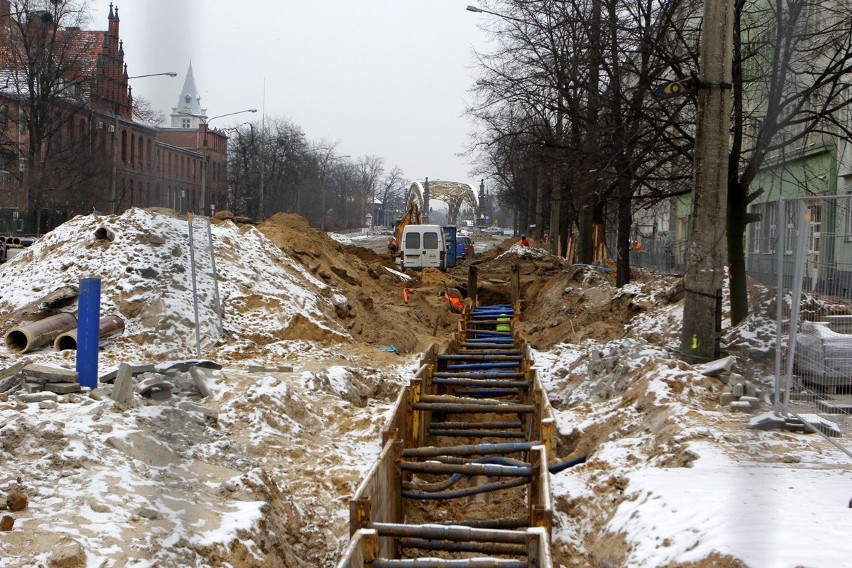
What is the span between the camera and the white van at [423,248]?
1524 inches

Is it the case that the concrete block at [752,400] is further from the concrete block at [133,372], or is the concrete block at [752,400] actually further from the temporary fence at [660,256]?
the temporary fence at [660,256]

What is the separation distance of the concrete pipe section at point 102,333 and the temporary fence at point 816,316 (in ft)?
30.0

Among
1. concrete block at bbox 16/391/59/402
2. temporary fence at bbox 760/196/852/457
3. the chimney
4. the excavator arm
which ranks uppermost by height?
the chimney

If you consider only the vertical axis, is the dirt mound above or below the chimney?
below

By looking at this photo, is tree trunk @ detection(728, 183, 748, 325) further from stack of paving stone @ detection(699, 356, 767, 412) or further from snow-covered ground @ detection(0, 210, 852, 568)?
A: stack of paving stone @ detection(699, 356, 767, 412)

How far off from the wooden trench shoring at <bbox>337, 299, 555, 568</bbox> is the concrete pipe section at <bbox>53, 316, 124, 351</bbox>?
4721 mm

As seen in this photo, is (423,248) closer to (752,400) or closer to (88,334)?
(88,334)

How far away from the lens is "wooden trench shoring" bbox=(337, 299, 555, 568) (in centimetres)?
621

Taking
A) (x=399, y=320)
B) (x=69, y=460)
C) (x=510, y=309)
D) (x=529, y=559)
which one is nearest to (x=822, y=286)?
(x=529, y=559)

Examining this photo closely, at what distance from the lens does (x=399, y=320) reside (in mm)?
19953

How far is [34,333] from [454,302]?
633 inches

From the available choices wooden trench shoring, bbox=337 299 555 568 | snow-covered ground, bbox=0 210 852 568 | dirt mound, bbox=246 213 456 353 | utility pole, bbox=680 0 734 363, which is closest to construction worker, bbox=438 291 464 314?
dirt mound, bbox=246 213 456 353

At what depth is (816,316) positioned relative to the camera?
782 cm

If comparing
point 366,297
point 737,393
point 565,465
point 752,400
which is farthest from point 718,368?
point 366,297
